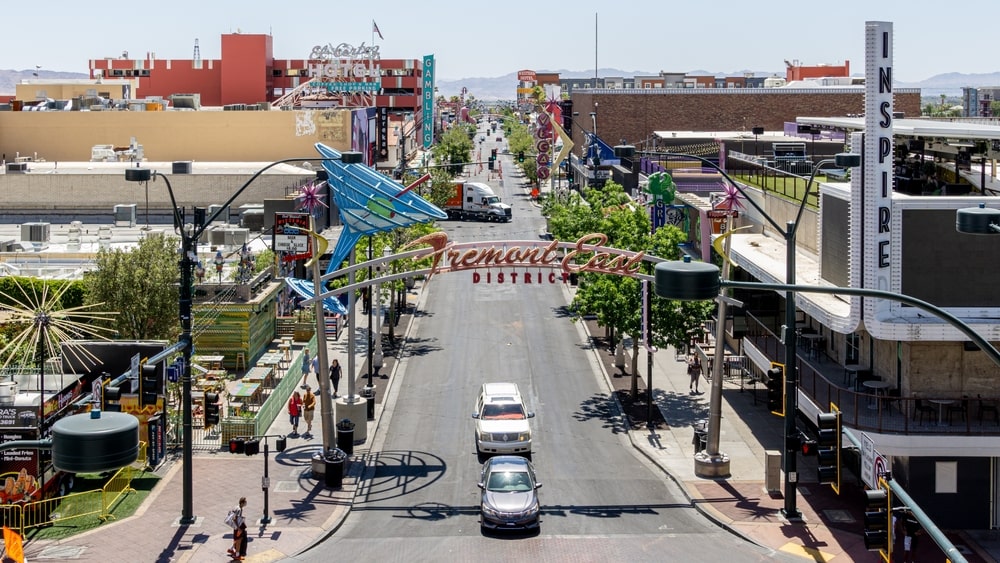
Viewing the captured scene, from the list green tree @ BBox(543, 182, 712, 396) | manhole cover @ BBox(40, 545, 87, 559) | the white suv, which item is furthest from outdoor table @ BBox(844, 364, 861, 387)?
manhole cover @ BBox(40, 545, 87, 559)

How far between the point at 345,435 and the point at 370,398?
230 inches

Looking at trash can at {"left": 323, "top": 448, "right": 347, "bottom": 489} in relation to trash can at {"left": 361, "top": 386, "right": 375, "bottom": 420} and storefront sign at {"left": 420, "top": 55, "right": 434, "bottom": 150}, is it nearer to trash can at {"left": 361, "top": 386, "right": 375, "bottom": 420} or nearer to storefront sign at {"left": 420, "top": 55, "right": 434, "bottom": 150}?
trash can at {"left": 361, "top": 386, "right": 375, "bottom": 420}

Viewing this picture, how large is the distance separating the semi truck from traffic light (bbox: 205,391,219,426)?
2581 inches

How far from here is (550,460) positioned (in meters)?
37.1

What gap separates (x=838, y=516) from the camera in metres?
31.5

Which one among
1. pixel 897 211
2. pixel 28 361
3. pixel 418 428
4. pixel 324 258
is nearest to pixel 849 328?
pixel 897 211

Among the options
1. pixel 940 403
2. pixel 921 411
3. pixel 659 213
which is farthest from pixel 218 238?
pixel 940 403

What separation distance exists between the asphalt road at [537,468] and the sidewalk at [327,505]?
0.68 meters

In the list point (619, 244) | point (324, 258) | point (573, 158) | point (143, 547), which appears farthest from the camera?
point (573, 158)

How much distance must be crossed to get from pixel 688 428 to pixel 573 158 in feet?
302

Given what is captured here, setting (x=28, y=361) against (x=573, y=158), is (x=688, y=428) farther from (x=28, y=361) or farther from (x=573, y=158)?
(x=573, y=158)

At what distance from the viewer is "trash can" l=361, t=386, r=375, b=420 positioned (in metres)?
41.8

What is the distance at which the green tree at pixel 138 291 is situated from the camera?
141 feet

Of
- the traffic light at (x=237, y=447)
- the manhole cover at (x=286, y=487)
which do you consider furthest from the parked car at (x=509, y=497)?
the traffic light at (x=237, y=447)
